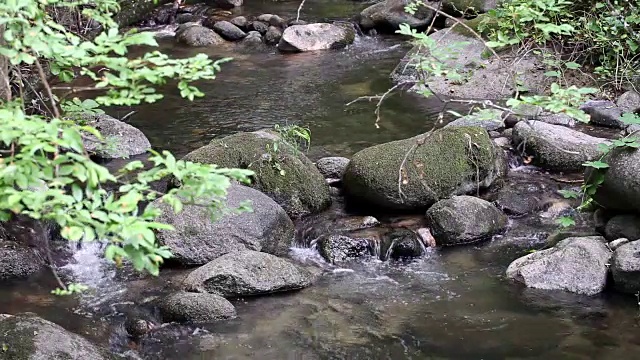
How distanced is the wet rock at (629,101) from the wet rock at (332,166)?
3.85 metres

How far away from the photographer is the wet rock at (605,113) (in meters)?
9.07

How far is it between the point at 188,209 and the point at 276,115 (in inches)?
153

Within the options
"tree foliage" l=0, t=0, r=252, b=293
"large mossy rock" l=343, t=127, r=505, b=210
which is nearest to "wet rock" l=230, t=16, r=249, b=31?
"large mossy rock" l=343, t=127, r=505, b=210

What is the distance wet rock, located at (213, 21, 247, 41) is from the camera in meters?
14.9

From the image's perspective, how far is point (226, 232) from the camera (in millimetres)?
6445

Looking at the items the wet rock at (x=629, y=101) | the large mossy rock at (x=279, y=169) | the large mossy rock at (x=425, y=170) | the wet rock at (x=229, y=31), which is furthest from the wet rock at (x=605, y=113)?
the wet rock at (x=229, y=31)

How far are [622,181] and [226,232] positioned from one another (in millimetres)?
3400

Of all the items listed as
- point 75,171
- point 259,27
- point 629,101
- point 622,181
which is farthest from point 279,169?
point 259,27

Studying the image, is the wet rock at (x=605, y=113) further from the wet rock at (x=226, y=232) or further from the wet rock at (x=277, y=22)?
the wet rock at (x=277, y=22)

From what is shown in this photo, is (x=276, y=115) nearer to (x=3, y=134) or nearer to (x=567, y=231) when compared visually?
(x=567, y=231)

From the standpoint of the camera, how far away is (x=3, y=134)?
6.59 ft

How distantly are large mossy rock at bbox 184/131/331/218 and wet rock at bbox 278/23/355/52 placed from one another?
641 centimetres

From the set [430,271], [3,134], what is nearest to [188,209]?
[430,271]

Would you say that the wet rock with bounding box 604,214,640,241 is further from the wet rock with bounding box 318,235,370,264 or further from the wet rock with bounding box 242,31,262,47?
the wet rock with bounding box 242,31,262,47
